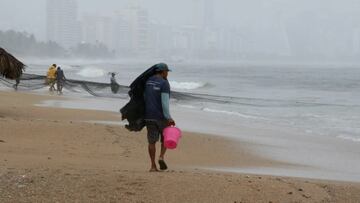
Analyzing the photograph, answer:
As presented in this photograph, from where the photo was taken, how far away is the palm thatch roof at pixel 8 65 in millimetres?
14414

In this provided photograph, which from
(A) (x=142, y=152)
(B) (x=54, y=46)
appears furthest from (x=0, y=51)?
(B) (x=54, y=46)

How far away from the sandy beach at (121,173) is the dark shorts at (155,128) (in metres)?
0.45

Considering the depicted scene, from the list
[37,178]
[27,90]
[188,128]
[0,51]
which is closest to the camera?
[37,178]

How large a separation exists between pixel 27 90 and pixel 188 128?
1606 cm

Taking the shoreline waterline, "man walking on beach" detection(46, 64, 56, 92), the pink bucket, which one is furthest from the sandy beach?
"man walking on beach" detection(46, 64, 56, 92)

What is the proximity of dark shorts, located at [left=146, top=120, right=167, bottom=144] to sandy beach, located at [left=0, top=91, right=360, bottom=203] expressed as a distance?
0.45 metres

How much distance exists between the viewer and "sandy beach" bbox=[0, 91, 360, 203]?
5656mm

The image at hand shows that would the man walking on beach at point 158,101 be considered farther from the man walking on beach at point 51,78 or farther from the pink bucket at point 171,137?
the man walking on beach at point 51,78

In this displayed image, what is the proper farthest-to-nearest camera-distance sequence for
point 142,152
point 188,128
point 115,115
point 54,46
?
point 54,46, point 115,115, point 188,128, point 142,152

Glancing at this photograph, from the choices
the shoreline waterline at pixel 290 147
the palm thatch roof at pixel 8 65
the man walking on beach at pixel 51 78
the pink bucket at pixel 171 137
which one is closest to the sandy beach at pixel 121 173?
the pink bucket at pixel 171 137

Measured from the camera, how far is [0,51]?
14.3 metres

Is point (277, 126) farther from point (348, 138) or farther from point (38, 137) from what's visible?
point (38, 137)

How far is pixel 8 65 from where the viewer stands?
14.5m

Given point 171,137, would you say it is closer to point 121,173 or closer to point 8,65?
point 121,173
